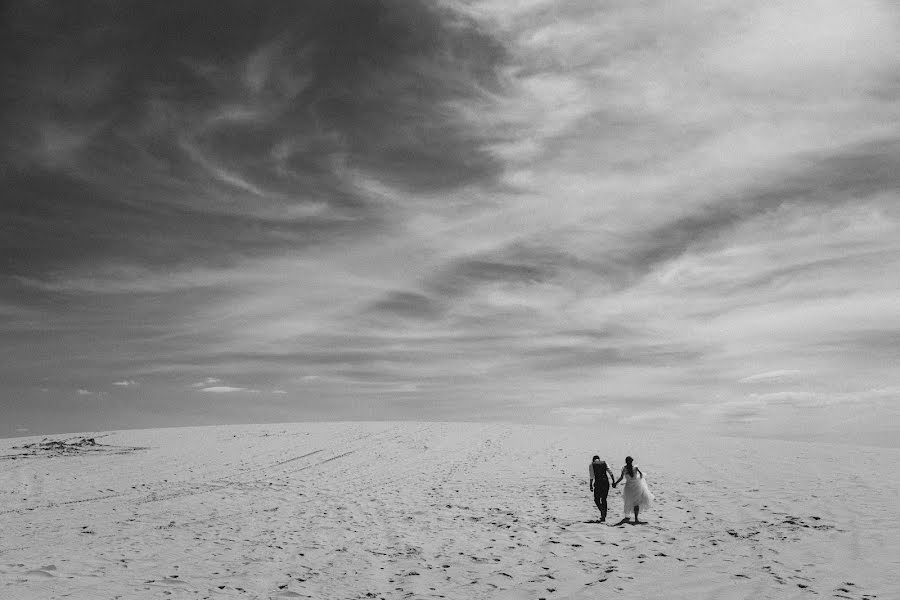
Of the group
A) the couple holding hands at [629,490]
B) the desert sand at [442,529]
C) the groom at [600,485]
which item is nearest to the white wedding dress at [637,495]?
the couple holding hands at [629,490]

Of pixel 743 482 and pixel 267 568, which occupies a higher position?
pixel 743 482

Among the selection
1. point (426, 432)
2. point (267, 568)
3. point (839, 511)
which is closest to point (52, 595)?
point (267, 568)

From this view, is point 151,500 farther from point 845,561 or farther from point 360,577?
point 845,561

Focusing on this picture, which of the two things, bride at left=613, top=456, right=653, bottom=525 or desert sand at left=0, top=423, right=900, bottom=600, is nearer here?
desert sand at left=0, top=423, right=900, bottom=600

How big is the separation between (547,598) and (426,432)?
36.5 meters

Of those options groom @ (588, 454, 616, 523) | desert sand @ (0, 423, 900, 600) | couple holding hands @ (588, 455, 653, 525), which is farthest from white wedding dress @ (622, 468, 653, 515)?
desert sand @ (0, 423, 900, 600)

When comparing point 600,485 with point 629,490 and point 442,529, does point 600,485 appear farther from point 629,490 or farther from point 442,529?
point 442,529

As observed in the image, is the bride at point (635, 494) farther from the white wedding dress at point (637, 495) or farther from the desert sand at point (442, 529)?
the desert sand at point (442, 529)

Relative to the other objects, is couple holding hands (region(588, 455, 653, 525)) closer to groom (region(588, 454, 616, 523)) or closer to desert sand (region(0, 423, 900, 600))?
groom (region(588, 454, 616, 523))

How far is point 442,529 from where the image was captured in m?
15.9

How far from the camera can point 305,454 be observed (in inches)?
1323

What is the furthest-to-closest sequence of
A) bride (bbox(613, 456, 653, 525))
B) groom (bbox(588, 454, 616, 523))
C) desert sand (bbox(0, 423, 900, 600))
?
groom (bbox(588, 454, 616, 523)) < bride (bbox(613, 456, 653, 525)) < desert sand (bbox(0, 423, 900, 600))

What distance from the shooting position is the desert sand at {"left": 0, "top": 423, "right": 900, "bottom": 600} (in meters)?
11.1

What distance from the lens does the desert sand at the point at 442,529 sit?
36.5ft
